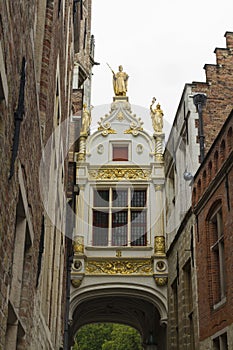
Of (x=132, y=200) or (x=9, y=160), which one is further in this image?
(x=132, y=200)

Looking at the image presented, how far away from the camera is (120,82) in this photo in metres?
24.9

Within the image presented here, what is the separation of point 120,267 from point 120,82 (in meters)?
8.65

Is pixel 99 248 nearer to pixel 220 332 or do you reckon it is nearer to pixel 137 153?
pixel 137 153

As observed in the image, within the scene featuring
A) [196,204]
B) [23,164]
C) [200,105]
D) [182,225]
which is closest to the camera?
[23,164]

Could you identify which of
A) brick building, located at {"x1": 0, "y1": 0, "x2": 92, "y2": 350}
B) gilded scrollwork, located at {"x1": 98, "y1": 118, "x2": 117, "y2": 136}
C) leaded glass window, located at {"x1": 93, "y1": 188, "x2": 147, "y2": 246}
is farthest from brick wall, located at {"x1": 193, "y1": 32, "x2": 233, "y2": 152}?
brick building, located at {"x1": 0, "y1": 0, "x2": 92, "y2": 350}

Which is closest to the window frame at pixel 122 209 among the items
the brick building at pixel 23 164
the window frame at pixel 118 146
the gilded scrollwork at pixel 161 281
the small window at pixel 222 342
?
the window frame at pixel 118 146

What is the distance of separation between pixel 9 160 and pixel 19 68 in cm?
83

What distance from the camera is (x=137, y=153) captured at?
22.6 metres

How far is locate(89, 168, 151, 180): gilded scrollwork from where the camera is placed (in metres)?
22.0

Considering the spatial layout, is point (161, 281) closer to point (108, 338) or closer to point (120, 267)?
point (120, 267)

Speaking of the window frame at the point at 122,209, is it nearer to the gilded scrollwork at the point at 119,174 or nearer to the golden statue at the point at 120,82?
the gilded scrollwork at the point at 119,174

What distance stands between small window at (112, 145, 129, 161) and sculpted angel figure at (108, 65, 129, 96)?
2934 millimetres

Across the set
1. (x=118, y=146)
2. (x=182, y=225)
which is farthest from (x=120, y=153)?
(x=182, y=225)

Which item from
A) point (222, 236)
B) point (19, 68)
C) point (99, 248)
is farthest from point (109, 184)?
point (19, 68)
